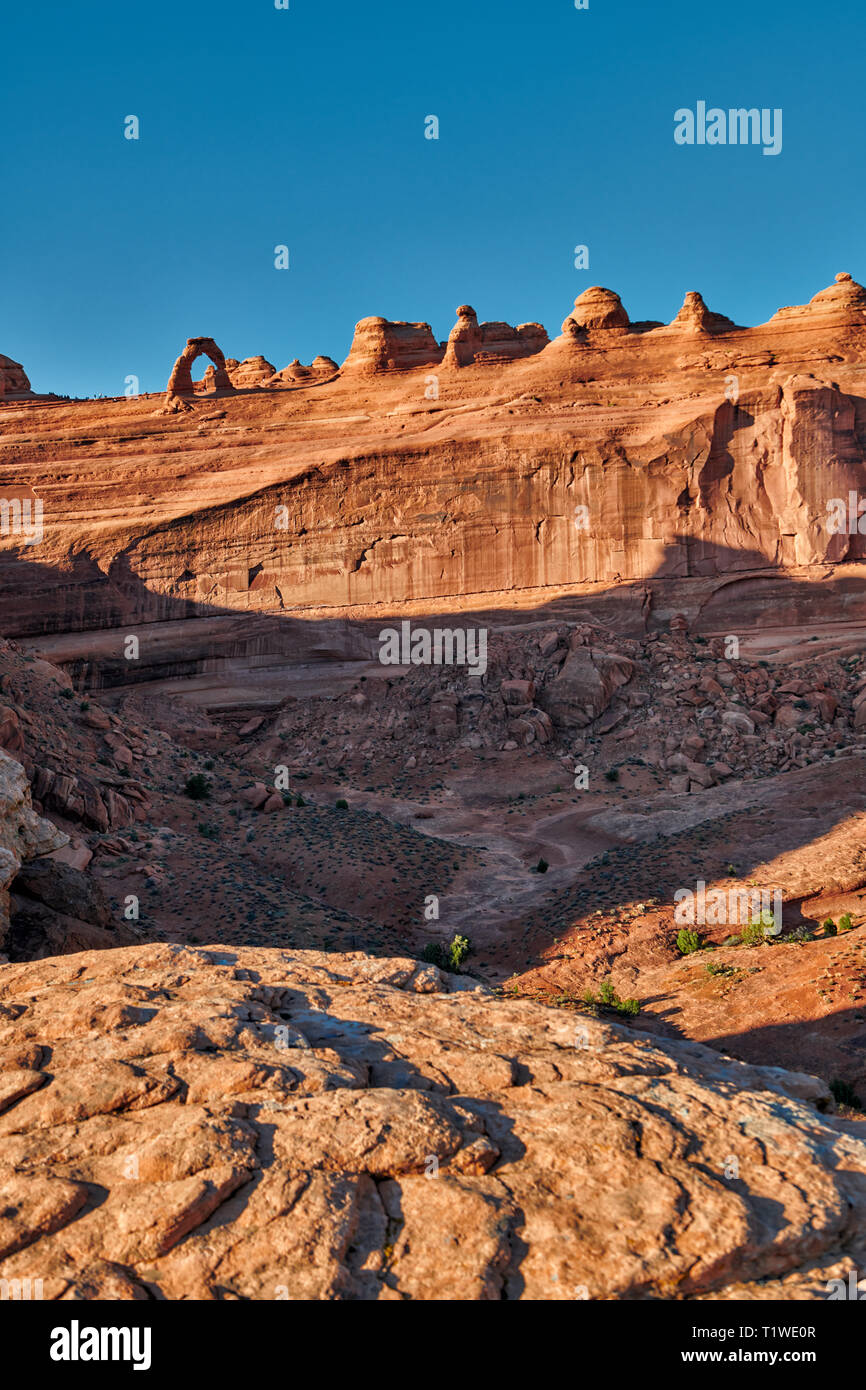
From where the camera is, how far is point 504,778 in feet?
111

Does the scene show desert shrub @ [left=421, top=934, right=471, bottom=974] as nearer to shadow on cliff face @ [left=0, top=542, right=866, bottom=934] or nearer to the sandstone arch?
shadow on cliff face @ [left=0, top=542, right=866, bottom=934]

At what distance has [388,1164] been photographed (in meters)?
6.02

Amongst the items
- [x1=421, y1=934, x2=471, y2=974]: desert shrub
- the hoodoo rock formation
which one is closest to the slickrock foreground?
[x1=421, y1=934, x2=471, y2=974]: desert shrub

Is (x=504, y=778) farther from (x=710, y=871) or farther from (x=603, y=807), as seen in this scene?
(x=710, y=871)

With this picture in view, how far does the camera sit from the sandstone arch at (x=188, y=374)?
4750 cm

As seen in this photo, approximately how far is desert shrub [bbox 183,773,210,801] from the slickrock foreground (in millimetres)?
20445

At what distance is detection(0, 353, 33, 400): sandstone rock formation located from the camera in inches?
1924

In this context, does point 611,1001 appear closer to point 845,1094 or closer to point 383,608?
point 845,1094

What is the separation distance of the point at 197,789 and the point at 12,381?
3291cm

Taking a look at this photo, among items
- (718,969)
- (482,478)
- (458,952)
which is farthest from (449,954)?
(482,478)

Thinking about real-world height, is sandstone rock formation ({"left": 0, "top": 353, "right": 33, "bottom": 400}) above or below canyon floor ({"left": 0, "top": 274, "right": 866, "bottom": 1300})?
above

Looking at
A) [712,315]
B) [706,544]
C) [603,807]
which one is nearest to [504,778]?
[603,807]

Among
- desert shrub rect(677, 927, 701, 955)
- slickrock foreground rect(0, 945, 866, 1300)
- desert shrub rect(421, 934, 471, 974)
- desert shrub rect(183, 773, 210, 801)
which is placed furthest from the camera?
desert shrub rect(183, 773, 210, 801)

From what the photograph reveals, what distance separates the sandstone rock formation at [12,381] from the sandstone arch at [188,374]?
835 centimetres
